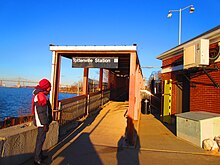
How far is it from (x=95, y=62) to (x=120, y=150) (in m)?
3.49

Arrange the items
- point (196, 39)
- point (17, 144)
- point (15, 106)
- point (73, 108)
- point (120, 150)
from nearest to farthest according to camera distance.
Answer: point (17, 144), point (120, 150), point (196, 39), point (73, 108), point (15, 106)

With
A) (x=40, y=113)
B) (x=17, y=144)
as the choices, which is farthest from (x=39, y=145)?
(x=40, y=113)

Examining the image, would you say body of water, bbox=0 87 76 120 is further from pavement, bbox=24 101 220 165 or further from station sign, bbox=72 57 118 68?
pavement, bbox=24 101 220 165

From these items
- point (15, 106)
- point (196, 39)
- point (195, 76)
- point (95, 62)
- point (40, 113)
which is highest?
point (196, 39)

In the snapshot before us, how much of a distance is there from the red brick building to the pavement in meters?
1.98

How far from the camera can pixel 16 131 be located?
449cm

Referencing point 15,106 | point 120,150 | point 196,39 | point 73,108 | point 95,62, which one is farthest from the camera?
point 15,106

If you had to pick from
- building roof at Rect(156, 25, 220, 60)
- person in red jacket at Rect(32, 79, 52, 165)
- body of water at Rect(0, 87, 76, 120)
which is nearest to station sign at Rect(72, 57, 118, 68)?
building roof at Rect(156, 25, 220, 60)

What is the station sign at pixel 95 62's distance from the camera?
7.74 meters

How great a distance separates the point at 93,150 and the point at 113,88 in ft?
43.6

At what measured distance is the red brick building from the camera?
24.6 ft

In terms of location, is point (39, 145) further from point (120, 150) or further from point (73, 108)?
point (73, 108)

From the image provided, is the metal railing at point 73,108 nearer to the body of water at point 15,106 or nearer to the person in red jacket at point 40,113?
the person in red jacket at point 40,113

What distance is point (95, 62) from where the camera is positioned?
26.0 feet
